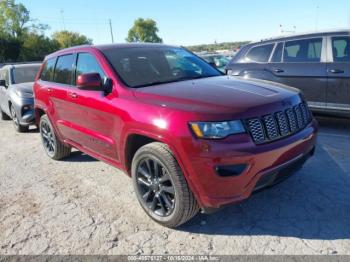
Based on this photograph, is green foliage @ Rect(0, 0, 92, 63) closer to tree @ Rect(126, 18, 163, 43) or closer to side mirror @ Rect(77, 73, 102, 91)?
tree @ Rect(126, 18, 163, 43)

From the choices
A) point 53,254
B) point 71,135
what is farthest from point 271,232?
point 71,135

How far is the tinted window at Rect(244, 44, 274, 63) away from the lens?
6.57 m

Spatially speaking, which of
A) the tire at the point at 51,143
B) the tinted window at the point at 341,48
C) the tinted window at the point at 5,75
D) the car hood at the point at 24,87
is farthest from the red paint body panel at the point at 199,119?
the tinted window at the point at 5,75

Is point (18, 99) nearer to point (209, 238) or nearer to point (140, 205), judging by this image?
point (140, 205)

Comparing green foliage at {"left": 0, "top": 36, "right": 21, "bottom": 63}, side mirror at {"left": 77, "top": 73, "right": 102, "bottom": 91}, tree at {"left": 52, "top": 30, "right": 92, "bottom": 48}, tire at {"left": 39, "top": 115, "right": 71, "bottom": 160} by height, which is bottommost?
tire at {"left": 39, "top": 115, "right": 71, "bottom": 160}

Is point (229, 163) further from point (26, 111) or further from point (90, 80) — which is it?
point (26, 111)

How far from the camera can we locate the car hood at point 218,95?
112 inches

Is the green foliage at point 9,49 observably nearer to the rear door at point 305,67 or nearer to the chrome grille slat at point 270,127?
the rear door at point 305,67

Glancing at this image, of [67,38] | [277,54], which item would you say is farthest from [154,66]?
[67,38]

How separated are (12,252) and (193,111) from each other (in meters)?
2.10

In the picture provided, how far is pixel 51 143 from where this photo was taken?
557 cm

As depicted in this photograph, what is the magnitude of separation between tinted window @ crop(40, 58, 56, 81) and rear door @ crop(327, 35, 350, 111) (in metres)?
4.66

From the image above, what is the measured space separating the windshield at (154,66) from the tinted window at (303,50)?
244 cm

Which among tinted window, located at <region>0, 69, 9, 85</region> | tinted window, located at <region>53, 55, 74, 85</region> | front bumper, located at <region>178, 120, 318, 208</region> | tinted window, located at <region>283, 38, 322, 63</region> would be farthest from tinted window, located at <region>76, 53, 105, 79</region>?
tinted window, located at <region>0, 69, 9, 85</region>
